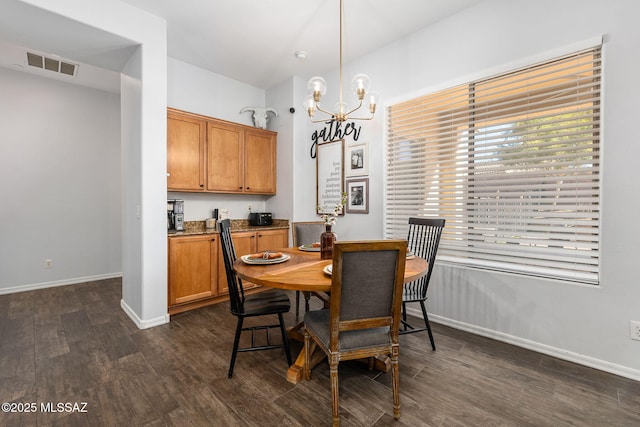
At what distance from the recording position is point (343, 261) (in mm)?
1455

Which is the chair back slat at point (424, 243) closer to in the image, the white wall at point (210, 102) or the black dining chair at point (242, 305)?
the black dining chair at point (242, 305)

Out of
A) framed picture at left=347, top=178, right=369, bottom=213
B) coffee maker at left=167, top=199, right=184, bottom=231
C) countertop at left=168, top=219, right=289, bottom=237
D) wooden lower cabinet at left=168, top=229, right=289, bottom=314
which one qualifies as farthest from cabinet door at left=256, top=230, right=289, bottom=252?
framed picture at left=347, top=178, right=369, bottom=213

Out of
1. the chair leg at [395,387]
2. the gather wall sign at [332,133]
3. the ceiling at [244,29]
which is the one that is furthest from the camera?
the gather wall sign at [332,133]

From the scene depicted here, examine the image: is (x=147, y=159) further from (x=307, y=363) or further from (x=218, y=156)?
(x=307, y=363)

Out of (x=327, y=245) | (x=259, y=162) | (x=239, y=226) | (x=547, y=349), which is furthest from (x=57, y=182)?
(x=547, y=349)

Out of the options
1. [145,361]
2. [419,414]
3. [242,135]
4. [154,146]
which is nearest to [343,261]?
[419,414]

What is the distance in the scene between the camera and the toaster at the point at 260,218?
4314 millimetres

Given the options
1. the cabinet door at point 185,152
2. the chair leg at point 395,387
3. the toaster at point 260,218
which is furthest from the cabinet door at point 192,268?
the chair leg at point 395,387

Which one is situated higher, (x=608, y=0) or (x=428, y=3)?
(x=428, y=3)

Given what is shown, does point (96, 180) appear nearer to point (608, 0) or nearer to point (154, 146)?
point (154, 146)

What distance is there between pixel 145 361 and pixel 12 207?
3.51m

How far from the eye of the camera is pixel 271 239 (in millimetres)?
4062

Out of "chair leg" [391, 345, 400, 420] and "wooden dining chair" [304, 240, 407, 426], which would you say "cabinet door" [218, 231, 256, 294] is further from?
"chair leg" [391, 345, 400, 420]

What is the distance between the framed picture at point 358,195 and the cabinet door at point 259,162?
4.27 feet
